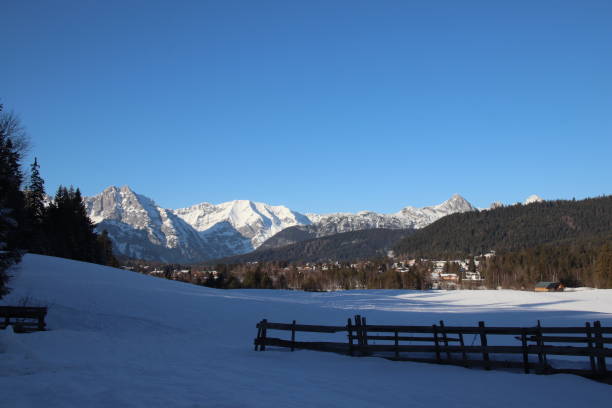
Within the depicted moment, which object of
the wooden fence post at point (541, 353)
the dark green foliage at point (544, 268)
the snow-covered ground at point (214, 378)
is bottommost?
the snow-covered ground at point (214, 378)

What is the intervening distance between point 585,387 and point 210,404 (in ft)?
37.0

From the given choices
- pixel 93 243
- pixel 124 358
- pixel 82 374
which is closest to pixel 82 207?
pixel 93 243

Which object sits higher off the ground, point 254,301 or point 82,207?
point 82,207

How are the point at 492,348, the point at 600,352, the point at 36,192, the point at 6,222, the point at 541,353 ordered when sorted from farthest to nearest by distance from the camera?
the point at 36,192, the point at 6,222, the point at 492,348, the point at 541,353, the point at 600,352

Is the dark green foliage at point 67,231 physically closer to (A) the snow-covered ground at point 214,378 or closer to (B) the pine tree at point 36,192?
(B) the pine tree at point 36,192

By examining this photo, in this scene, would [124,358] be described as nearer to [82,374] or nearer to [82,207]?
[82,374]

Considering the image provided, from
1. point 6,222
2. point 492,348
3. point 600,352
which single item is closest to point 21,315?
point 6,222

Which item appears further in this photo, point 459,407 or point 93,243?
point 93,243

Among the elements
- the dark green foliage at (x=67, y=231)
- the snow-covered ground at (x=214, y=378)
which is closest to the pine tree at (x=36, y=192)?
the dark green foliage at (x=67, y=231)

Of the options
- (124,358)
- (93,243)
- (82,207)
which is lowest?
(124,358)

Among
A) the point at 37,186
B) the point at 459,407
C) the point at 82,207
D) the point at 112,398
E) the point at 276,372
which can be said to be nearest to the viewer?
the point at 112,398

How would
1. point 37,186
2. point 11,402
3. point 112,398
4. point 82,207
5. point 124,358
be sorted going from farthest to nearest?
1. point 82,207
2. point 37,186
3. point 124,358
4. point 112,398
5. point 11,402

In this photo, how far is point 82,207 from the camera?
3066 inches

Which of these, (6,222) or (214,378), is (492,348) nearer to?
(214,378)
